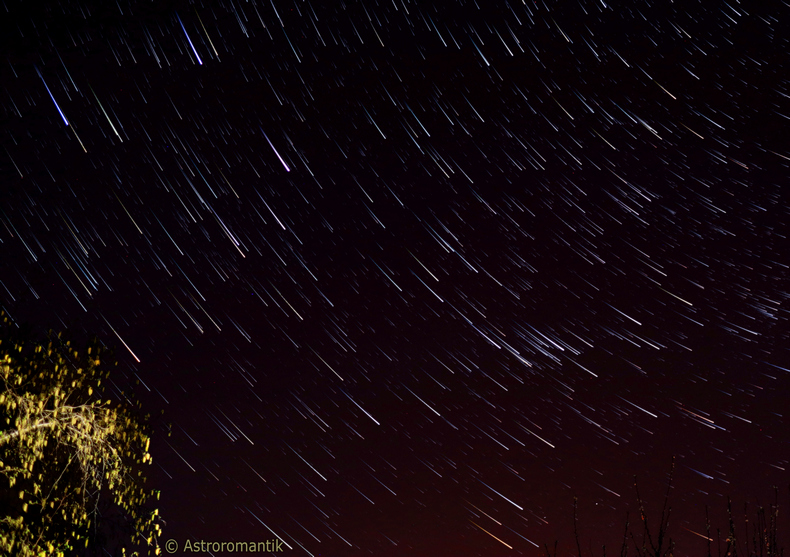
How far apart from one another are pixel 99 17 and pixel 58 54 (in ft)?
2.40

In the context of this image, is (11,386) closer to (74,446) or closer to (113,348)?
(74,446)

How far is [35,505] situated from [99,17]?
6.44 m

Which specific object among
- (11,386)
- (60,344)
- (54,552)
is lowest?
(54,552)

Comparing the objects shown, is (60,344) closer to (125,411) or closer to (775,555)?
(125,411)

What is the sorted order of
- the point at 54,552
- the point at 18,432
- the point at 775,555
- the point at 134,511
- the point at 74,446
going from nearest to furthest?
the point at 775,555
the point at 18,432
the point at 74,446
the point at 54,552
the point at 134,511

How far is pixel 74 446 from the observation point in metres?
8.74

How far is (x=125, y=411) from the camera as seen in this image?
32.2 feet

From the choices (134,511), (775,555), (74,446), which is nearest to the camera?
(775,555)

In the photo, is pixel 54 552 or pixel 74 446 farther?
pixel 54 552

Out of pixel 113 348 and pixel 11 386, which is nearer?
pixel 11 386

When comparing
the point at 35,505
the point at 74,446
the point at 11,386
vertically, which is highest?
the point at 11,386

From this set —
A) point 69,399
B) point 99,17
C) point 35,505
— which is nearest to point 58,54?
point 99,17

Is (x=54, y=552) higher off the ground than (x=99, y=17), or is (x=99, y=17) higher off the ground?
(x=99, y=17)

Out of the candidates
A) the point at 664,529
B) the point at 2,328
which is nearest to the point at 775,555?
the point at 664,529
